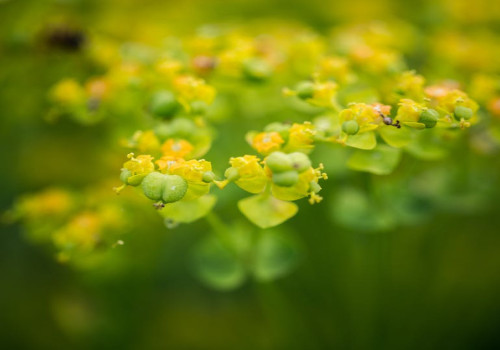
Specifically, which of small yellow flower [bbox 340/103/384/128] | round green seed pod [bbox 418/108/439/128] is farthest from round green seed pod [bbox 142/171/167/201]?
round green seed pod [bbox 418/108/439/128]

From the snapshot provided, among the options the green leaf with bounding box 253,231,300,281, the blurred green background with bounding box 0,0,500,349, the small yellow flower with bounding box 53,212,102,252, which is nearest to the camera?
the small yellow flower with bounding box 53,212,102,252

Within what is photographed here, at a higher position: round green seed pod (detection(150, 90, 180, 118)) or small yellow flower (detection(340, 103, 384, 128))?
small yellow flower (detection(340, 103, 384, 128))

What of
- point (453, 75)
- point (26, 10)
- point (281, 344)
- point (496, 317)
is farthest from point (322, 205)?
point (26, 10)

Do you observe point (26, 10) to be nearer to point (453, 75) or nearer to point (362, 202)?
point (362, 202)

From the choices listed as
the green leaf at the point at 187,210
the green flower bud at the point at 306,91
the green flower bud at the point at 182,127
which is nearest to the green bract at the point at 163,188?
the green leaf at the point at 187,210

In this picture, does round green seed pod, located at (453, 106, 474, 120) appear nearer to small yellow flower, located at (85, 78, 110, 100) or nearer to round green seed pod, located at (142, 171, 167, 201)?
round green seed pod, located at (142, 171, 167, 201)

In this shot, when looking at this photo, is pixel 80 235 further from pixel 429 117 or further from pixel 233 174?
pixel 429 117

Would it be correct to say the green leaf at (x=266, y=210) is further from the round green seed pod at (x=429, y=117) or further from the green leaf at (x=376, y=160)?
the round green seed pod at (x=429, y=117)
